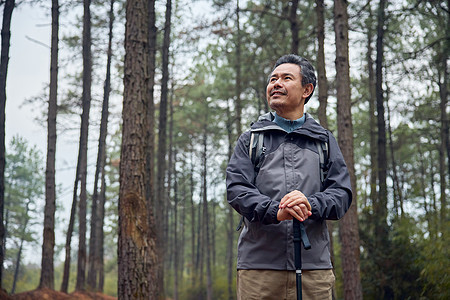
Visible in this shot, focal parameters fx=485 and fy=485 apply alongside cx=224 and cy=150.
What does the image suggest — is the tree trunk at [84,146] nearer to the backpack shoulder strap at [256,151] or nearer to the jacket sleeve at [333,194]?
the backpack shoulder strap at [256,151]

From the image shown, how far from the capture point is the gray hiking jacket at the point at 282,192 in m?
2.73

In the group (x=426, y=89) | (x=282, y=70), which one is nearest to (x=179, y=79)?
(x=426, y=89)

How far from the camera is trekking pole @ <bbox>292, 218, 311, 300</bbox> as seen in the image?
8.73 feet

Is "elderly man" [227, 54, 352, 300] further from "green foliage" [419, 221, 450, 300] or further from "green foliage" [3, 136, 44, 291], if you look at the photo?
"green foliage" [3, 136, 44, 291]

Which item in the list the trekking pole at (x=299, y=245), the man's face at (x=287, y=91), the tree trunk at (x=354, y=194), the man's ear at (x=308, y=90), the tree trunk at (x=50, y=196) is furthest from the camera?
the tree trunk at (x=50, y=196)

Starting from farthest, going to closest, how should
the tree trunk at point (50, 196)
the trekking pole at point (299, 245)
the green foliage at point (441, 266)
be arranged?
the tree trunk at point (50, 196)
the green foliage at point (441, 266)
the trekking pole at point (299, 245)

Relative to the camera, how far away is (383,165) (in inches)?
589

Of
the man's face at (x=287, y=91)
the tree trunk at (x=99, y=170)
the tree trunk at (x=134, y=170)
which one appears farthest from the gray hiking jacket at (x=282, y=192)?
the tree trunk at (x=99, y=170)

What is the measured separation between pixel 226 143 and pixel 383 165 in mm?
14338

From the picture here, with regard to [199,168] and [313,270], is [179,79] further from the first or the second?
[313,270]

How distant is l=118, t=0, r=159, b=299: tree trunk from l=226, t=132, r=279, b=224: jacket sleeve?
12.9ft

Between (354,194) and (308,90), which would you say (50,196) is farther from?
(308,90)

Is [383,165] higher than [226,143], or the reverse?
[226,143]

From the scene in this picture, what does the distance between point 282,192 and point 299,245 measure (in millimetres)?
316
